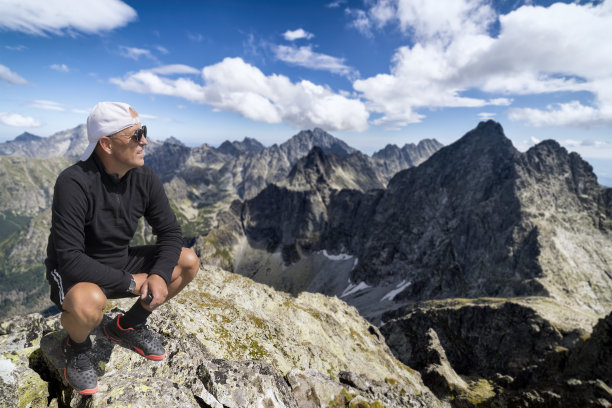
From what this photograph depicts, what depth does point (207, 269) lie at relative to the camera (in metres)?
34.3

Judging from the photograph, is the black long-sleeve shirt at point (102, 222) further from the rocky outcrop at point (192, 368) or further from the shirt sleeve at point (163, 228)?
the rocky outcrop at point (192, 368)

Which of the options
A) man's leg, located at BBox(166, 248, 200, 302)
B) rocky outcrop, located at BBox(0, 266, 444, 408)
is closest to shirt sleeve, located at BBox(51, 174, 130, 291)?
man's leg, located at BBox(166, 248, 200, 302)

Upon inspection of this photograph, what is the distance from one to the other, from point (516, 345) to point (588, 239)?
406 ft

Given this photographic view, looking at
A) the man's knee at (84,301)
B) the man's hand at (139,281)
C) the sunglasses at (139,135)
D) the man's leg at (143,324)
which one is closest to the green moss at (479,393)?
the man's leg at (143,324)

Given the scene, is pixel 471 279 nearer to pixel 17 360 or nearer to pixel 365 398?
pixel 365 398

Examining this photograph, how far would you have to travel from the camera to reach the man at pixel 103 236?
18.6ft

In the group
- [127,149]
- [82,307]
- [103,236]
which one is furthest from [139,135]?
[82,307]

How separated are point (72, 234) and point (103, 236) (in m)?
0.77

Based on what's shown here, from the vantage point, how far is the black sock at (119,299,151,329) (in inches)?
298

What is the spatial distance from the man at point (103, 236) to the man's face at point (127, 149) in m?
0.02

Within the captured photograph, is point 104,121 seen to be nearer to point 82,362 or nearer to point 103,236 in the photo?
point 103,236

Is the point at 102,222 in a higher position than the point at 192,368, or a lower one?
higher

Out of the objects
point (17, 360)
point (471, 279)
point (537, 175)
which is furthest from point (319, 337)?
point (537, 175)

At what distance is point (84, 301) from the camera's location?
5633mm
